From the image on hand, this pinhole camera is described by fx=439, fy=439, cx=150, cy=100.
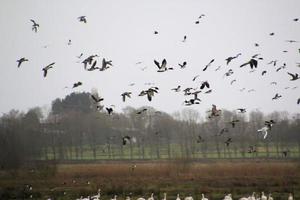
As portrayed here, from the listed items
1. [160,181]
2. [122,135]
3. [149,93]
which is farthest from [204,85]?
[122,135]

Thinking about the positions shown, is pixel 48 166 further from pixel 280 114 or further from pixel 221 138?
pixel 280 114

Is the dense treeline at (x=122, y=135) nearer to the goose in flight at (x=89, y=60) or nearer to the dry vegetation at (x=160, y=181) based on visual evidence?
the dry vegetation at (x=160, y=181)

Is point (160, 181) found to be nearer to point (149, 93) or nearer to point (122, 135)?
point (149, 93)

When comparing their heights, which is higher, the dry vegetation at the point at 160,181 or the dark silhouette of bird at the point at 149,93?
the dark silhouette of bird at the point at 149,93

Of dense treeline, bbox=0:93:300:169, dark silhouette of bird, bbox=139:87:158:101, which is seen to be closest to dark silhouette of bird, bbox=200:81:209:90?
dark silhouette of bird, bbox=139:87:158:101

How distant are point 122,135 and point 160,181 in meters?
52.2

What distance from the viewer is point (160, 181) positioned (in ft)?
123

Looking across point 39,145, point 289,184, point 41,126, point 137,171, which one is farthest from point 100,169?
point 41,126

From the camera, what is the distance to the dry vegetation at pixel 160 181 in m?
33.7

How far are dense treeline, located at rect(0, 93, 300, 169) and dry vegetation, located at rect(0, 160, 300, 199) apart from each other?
14878 millimetres

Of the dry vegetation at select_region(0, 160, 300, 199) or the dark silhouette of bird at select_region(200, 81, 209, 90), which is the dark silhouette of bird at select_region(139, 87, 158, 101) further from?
the dry vegetation at select_region(0, 160, 300, 199)

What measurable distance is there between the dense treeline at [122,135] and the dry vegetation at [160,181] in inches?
586

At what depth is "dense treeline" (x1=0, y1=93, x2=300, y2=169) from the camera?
65625 mm

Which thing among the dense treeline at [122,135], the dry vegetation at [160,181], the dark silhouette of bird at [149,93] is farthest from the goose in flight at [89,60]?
the dense treeline at [122,135]
